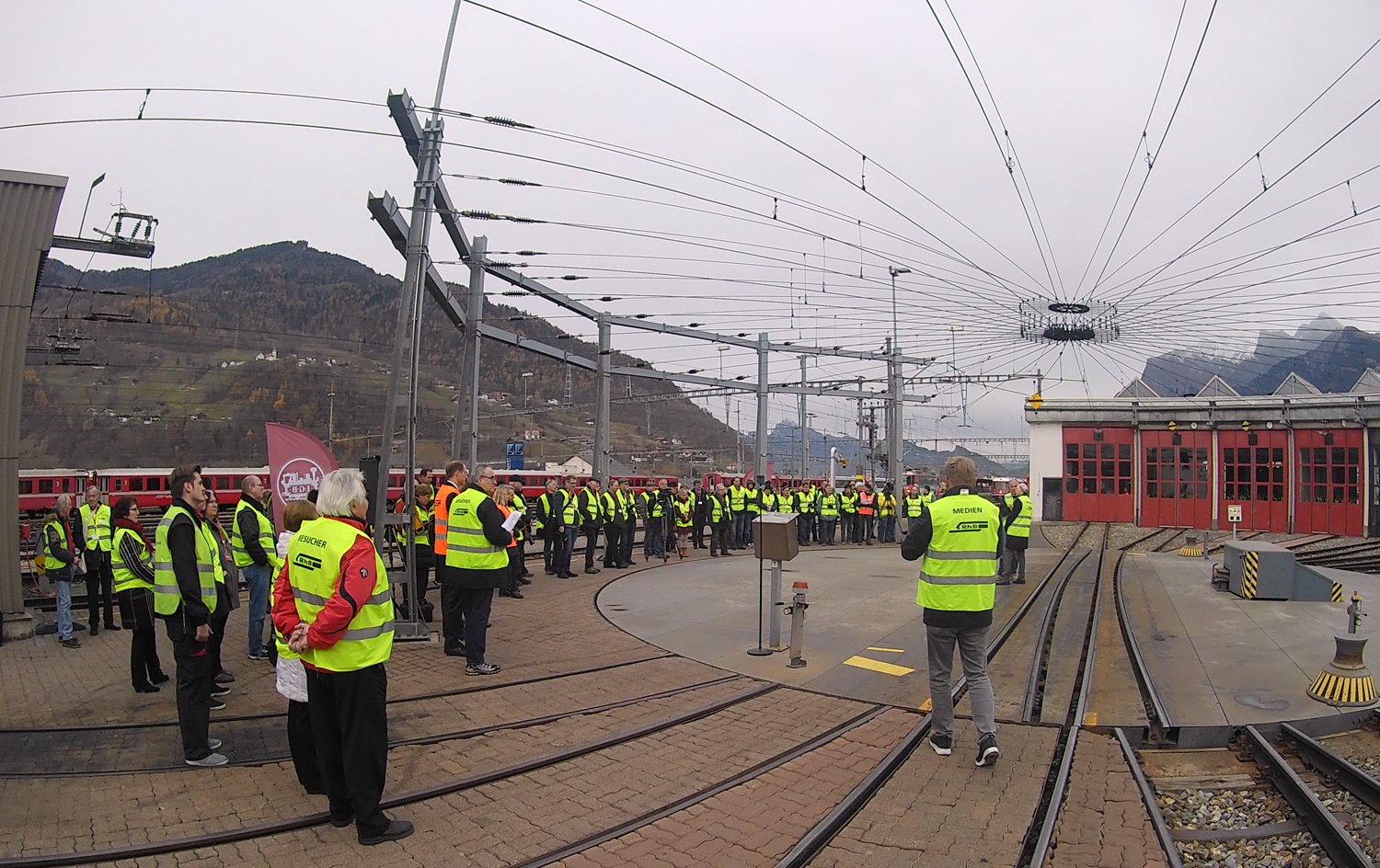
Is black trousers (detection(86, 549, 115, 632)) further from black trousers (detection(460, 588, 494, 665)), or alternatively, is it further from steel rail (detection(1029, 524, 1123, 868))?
steel rail (detection(1029, 524, 1123, 868))

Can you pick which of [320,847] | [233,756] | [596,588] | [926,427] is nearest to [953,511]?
[320,847]

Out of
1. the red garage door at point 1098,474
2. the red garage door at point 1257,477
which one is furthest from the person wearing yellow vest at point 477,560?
the red garage door at point 1098,474

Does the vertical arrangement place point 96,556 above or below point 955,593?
below

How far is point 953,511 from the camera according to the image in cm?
546

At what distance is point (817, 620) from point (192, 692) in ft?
23.7

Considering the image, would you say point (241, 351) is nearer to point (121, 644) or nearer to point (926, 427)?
point (926, 427)

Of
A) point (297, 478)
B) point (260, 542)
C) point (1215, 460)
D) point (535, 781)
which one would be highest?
point (1215, 460)

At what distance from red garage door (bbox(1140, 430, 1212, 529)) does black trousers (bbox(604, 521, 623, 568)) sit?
2287 cm

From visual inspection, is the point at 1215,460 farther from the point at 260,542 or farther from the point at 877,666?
the point at 260,542

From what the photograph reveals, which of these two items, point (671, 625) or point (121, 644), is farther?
point (671, 625)

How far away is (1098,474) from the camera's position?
30578 millimetres

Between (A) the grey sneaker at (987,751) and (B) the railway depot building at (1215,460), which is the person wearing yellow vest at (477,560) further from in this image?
(B) the railway depot building at (1215,460)

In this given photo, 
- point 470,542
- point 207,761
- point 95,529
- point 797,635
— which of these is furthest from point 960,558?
point 95,529

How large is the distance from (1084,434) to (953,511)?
29.0m
